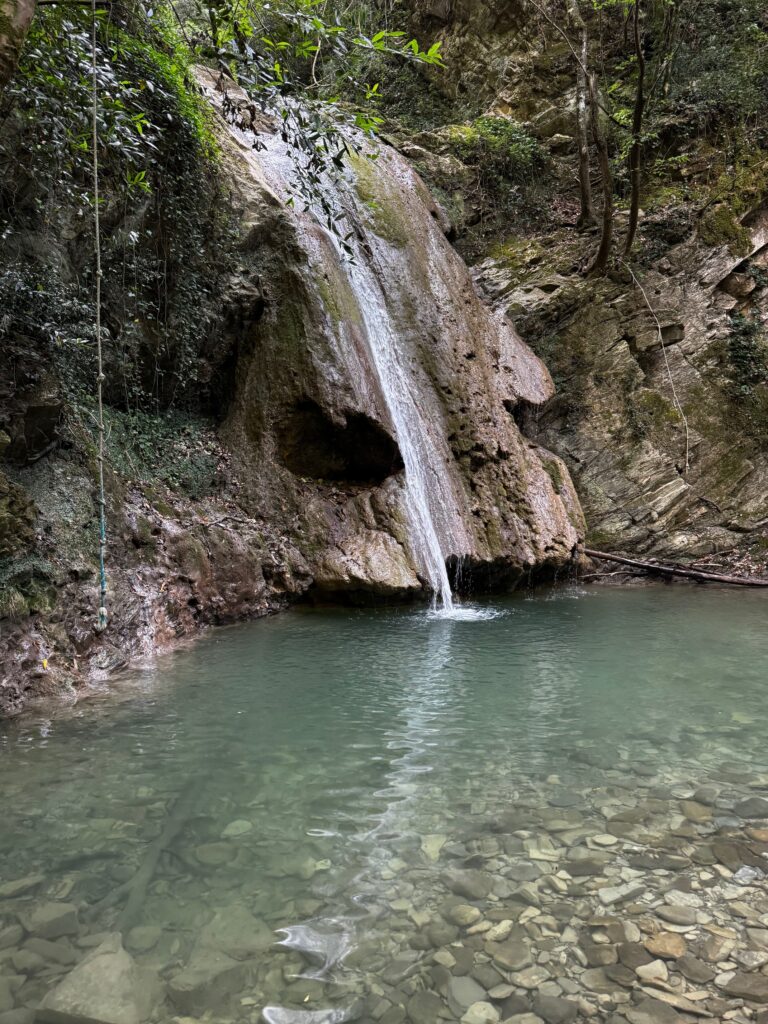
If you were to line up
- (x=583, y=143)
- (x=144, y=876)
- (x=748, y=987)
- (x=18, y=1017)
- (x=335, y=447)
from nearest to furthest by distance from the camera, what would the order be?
(x=18, y=1017), (x=748, y=987), (x=144, y=876), (x=335, y=447), (x=583, y=143)

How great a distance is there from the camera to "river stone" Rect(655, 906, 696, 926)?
2.23 metres

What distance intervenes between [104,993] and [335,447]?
23.9 feet

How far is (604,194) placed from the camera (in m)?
11.5

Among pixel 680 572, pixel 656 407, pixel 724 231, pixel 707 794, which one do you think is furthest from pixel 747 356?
pixel 707 794

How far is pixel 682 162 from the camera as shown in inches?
518

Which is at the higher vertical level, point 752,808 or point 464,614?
point 464,614

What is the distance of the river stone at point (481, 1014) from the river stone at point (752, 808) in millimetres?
1719

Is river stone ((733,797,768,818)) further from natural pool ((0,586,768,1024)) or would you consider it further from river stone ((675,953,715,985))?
river stone ((675,953,715,985))

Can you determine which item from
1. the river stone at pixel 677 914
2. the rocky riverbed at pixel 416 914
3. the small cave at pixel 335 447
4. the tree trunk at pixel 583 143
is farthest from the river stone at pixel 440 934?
the tree trunk at pixel 583 143

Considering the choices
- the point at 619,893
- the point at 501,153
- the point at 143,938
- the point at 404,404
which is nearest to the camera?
the point at 143,938

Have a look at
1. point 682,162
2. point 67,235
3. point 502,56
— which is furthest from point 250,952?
point 502,56

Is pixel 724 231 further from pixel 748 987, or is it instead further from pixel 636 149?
pixel 748 987

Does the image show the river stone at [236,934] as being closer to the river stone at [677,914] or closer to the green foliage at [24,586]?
the river stone at [677,914]

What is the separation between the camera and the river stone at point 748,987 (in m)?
1.90
